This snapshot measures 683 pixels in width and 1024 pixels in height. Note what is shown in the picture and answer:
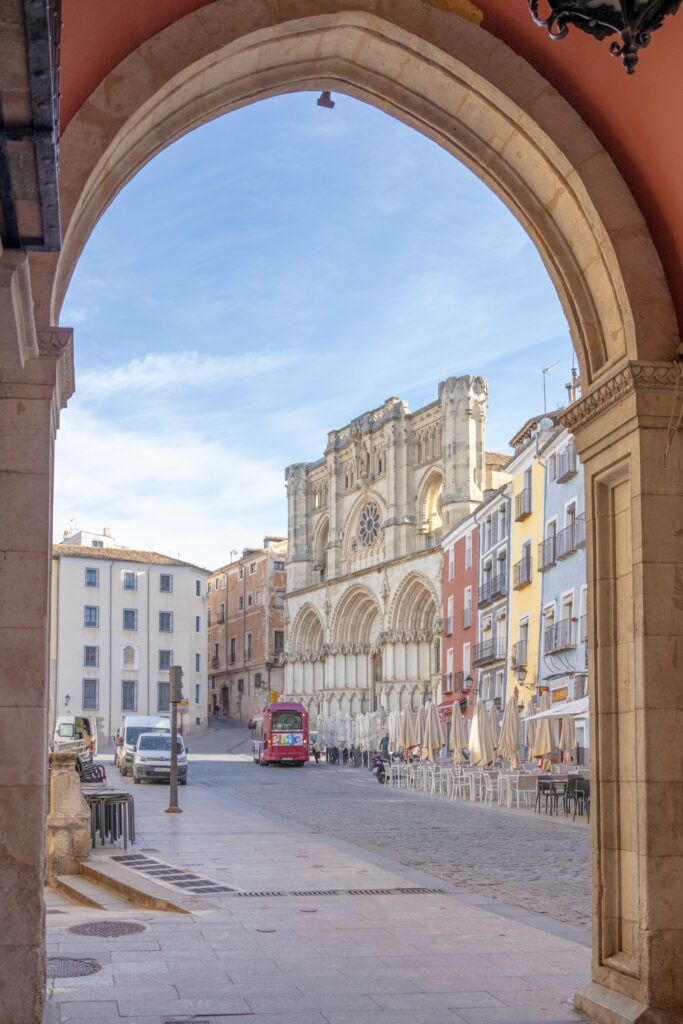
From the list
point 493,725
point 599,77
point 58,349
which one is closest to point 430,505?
point 493,725

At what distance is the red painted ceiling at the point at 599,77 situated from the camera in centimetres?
598

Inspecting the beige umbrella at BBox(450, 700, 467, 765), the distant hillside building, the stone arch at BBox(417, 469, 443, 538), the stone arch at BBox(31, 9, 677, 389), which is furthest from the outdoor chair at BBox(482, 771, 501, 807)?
the distant hillside building

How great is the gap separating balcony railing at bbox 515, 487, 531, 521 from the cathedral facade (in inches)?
676

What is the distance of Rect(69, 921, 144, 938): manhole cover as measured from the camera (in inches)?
326

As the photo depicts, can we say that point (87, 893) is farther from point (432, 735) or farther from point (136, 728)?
point (136, 728)

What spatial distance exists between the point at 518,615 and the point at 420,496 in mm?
25507

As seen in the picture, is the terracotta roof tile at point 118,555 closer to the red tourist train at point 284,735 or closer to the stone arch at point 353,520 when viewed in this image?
the stone arch at point 353,520

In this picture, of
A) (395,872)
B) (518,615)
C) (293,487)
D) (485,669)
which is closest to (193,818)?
(395,872)

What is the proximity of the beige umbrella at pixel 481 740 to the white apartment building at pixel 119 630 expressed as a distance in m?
40.0

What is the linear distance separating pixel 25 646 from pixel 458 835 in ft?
43.0

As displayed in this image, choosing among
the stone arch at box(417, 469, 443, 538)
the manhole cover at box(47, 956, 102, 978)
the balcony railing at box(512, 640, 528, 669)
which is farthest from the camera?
the stone arch at box(417, 469, 443, 538)

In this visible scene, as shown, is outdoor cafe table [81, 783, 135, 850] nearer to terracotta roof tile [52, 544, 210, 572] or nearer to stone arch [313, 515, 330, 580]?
terracotta roof tile [52, 544, 210, 572]

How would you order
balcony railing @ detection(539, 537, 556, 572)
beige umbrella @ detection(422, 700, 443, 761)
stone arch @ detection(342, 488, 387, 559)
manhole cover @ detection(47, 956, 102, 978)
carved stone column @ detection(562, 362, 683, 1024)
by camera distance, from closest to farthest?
carved stone column @ detection(562, 362, 683, 1024) → manhole cover @ detection(47, 956, 102, 978) → beige umbrella @ detection(422, 700, 443, 761) → balcony railing @ detection(539, 537, 556, 572) → stone arch @ detection(342, 488, 387, 559)

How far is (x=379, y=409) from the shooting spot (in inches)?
2714
